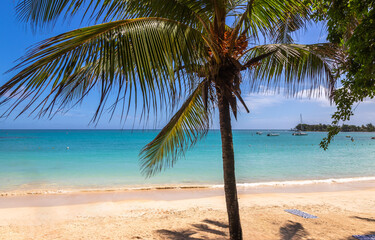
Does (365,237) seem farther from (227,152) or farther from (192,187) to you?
(192,187)

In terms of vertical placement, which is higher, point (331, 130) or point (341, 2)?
point (341, 2)

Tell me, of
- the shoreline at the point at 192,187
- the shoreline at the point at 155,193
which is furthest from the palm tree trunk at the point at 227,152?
the shoreline at the point at 192,187

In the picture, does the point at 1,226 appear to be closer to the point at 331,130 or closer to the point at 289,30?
the point at 331,130

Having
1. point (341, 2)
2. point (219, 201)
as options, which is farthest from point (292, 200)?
point (341, 2)

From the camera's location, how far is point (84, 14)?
7.88ft

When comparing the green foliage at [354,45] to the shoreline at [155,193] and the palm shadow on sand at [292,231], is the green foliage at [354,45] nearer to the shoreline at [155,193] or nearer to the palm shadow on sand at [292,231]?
the palm shadow on sand at [292,231]

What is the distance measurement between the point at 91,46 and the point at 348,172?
18.6 meters

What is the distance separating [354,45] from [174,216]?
5272 millimetres

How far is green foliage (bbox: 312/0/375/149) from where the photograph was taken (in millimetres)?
2191

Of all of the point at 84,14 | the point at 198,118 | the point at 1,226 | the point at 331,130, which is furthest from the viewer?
the point at 1,226

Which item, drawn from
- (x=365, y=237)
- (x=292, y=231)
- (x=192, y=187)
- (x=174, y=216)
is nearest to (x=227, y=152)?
(x=292, y=231)

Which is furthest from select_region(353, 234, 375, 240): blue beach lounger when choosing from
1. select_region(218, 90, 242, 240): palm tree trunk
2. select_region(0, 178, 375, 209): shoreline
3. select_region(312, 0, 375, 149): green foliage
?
select_region(0, 178, 375, 209): shoreline

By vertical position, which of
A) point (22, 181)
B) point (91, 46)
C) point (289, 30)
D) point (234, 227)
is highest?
point (289, 30)

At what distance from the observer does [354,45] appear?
2.23 metres
